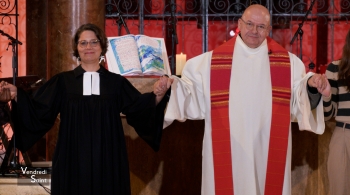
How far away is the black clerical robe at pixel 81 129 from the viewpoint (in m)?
4.15

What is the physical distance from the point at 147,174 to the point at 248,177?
4.14 ft

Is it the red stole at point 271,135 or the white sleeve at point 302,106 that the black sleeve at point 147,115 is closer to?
the red stole at point 271,135

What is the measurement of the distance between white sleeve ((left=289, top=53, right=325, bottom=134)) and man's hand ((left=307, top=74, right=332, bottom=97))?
0.18 metres

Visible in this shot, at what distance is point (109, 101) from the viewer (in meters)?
4.20

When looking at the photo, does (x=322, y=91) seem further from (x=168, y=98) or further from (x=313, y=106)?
(x=168, y=98)

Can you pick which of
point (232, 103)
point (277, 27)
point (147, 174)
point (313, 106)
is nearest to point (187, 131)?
point (147, 174)

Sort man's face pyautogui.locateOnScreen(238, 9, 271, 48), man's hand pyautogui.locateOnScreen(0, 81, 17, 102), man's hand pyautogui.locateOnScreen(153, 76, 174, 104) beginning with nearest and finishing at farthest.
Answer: man's hand pyautogui.locateOnScreen(0, 81, 17, 102) → man's hand pyautogui.locateOnScreen(153, 76, 174, 104) → man's face pyautogui.locateOnScreen(238, 9, 271, 48)

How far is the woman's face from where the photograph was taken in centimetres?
416

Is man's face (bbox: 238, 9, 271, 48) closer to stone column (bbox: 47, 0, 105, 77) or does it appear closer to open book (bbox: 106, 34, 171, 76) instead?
open book (bbox: 106, 34, 171, 76)

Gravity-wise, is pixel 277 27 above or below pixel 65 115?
above

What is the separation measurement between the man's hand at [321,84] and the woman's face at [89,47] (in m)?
1.48

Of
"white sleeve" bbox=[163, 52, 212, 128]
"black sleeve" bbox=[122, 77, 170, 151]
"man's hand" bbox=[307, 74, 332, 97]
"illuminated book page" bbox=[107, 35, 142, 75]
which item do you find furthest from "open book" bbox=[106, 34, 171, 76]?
"man's hand" bbox=[307, 74, 332, 97]

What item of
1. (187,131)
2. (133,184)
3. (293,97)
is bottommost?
(133,184)

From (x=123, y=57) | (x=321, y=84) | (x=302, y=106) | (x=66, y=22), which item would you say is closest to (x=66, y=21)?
(x=66, y=22)
